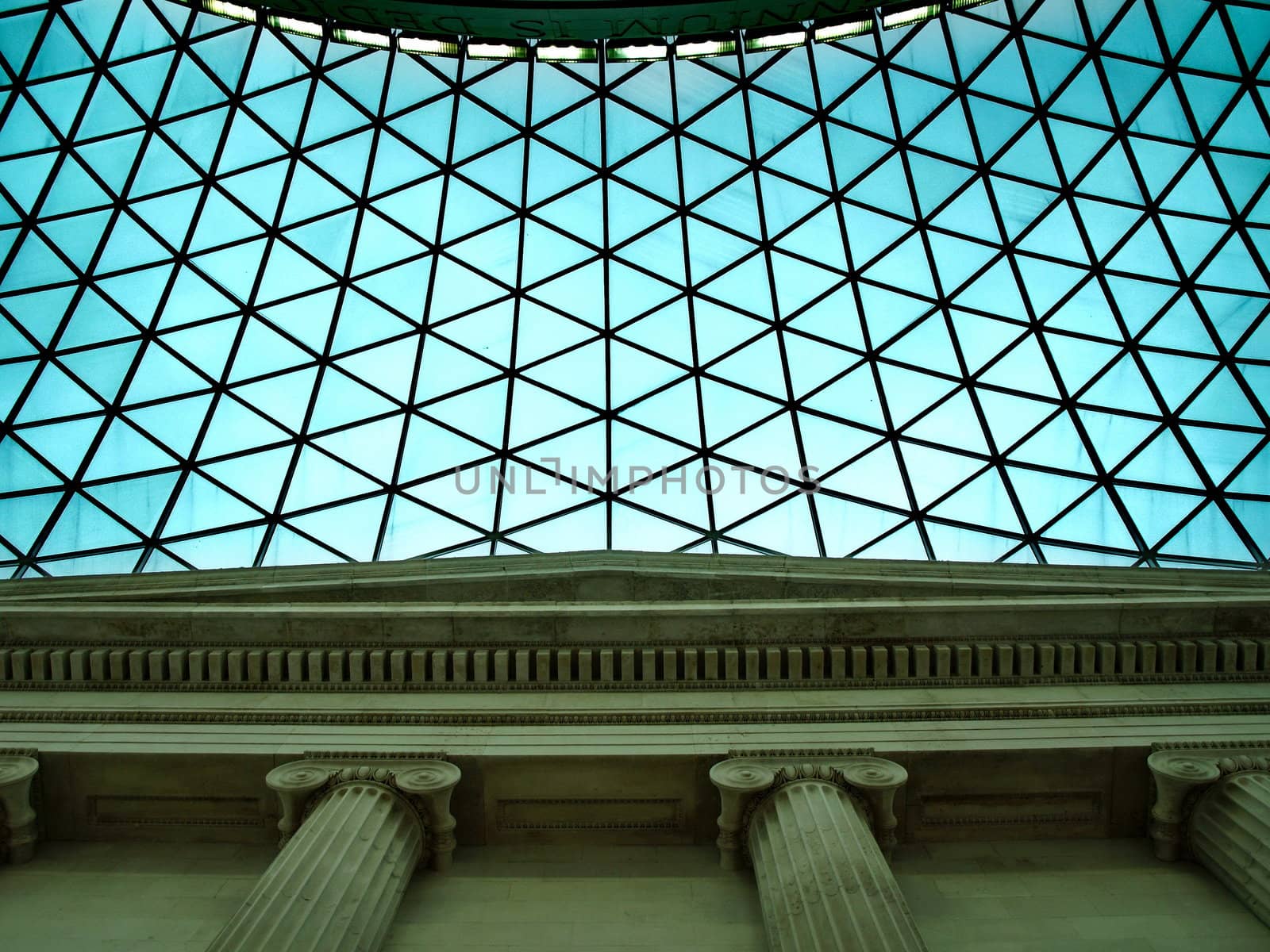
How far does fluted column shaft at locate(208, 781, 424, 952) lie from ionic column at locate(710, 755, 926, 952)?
11.3 ft

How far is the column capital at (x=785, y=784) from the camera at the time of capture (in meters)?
11.0

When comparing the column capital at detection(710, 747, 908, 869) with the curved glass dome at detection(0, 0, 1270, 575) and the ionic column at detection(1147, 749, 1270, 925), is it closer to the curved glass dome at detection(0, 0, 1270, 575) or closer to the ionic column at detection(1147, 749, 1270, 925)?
the ionic column at detection(1147, 749, 1270, 925)

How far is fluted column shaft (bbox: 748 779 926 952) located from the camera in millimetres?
8633

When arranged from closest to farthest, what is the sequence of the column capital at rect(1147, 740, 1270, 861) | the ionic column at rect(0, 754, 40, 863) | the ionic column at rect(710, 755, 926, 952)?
the ionic column at rect(710, 755, 926, 952) < the column capital at rect(1147, 740, 1270, 861) < the ionic column at rect(0, 754, 40, 863)

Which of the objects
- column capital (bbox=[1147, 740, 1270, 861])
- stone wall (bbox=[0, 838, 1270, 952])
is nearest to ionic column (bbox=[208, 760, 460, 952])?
stone wall (bbox=[0, 838, 1270, 952])

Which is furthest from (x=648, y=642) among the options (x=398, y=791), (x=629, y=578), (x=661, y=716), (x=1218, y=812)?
(x=1218, y=812)

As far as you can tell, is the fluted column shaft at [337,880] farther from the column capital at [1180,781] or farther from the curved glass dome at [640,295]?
the curved glass dome at [640,295]

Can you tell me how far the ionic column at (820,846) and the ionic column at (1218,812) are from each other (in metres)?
2.99

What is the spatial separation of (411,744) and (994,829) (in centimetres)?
679

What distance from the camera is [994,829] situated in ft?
38.8

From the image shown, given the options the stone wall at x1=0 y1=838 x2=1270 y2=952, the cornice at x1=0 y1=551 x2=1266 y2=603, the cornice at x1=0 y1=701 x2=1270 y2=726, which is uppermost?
the cornice at x1=0 y1=551 x2=1266 y2=603

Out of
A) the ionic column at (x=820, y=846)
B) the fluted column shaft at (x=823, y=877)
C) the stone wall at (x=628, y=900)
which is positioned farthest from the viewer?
the stone wall at (x=628, y=900)

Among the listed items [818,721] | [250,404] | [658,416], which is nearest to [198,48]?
[250,404]

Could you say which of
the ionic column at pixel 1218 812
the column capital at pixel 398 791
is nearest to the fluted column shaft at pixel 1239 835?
the ionic column at pixel 1218 812
